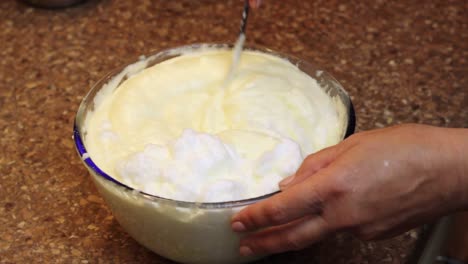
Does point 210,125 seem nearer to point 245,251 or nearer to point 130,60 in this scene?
point 245,251

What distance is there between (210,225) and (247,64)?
397 mm

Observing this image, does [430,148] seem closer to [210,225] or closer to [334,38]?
[210,225]

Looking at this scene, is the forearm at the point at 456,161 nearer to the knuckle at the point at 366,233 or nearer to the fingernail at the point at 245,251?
the knuckle at the point at 366,233

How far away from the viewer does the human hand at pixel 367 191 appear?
0.74 metres

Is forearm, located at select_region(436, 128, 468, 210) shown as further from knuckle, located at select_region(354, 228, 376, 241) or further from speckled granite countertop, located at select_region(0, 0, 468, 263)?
speckled granite countertop, located at select_region(0, 0, 468, 263)

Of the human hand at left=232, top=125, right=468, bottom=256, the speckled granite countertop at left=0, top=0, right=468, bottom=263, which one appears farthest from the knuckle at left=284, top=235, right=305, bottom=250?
the speckled granite countertop at left=0, top=0, right=468, bottom=263

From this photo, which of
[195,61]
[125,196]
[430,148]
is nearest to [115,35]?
[195,61]

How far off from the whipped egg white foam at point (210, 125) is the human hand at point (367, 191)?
7cm

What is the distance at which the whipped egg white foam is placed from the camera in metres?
0.82

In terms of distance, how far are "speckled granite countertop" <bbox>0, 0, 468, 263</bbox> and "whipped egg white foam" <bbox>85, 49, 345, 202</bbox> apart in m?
0.19

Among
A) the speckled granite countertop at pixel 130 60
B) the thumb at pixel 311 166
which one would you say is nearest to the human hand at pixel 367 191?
the thumb at pixel 311 166

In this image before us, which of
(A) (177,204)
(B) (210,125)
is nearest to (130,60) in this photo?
(B) (210,125)

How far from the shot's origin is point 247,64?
1094mm

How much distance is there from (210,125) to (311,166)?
0.72ft
